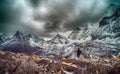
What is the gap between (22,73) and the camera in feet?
80.1

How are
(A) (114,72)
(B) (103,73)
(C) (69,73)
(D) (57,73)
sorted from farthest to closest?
(B) (103,73) < (A) (114,72) < (C) (69,73) < (D) (57,73)

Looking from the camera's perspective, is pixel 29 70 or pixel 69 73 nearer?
pixel 29 70

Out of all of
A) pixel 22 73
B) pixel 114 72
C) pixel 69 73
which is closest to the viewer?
pixel 22 73

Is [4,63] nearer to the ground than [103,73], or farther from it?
farther from it

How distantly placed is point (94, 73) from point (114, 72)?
531 cm

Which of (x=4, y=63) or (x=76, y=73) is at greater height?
(x=4, y=63)

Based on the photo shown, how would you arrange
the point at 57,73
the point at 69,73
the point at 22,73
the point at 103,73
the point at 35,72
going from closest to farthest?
the point at 22,73 → the point at 35,72 → the point at 57,73 → the point at 69,73 → the point at 103,73

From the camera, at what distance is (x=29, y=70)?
84.3ft

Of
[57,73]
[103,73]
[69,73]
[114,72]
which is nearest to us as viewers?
[57,73]

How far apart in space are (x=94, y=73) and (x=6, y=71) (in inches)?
892

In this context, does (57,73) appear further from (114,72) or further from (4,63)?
(114,72)

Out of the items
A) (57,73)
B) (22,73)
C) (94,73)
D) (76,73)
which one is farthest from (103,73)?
(22,73)

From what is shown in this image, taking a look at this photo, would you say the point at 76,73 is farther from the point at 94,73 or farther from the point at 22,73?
the point at 22,73

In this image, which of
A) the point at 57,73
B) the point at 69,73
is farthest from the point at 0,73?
the point at 69,73
